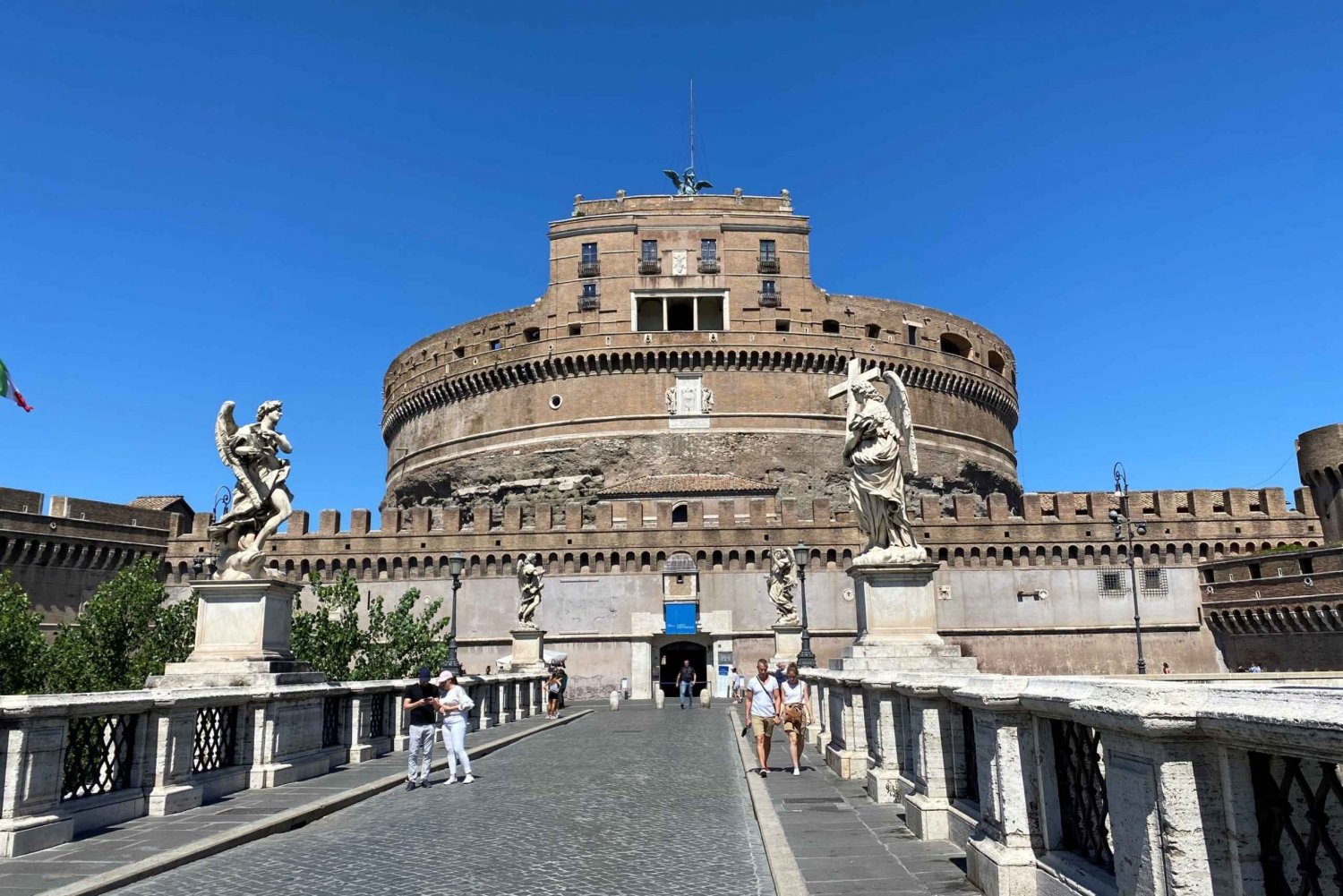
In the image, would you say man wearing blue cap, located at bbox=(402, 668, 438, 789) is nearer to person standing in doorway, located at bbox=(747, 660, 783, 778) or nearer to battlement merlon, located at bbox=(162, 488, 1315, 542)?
person standing in doorway, located at bbox=(747, 660, 783, 778)

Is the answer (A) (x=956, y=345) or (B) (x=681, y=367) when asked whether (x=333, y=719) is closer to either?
(B) (x=681, y=367)

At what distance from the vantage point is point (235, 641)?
947 centimetres

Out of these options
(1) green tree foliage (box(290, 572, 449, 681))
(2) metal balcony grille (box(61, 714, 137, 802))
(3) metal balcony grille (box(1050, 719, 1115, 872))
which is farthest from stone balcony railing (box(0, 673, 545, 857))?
(1) green tree foliage (box(290, 572, 449, 681))

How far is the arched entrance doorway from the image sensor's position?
38.4 metres

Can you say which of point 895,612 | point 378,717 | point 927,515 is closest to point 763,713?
point 895,612

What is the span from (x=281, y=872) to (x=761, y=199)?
47.7 metres

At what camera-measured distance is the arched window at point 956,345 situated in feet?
174

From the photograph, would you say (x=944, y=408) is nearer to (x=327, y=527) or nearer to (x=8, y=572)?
(x=327, y=527)

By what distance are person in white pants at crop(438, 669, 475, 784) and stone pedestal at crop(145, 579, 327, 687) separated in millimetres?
1590

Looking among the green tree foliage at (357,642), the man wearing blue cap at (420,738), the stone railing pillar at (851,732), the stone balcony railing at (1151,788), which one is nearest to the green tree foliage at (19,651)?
the green tree foliage at (357,642)

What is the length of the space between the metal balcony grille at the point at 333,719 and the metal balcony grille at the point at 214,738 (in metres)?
1.75

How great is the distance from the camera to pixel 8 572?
32406 millimetres

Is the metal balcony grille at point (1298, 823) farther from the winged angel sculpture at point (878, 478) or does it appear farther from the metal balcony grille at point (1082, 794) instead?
the winged angel sculpture at point (878, 478)

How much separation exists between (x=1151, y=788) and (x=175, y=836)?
6271 mm
